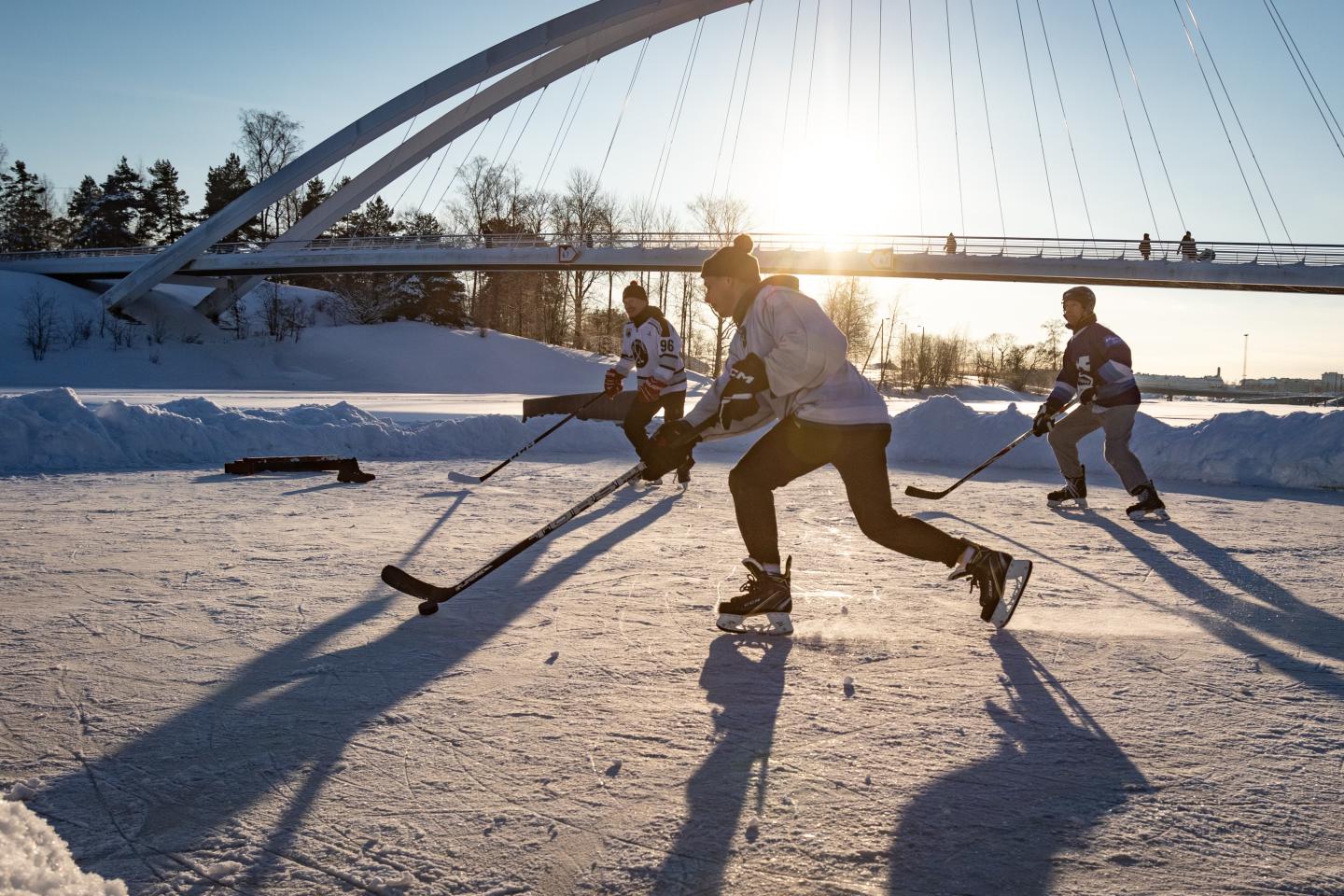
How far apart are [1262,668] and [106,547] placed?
18.9ft

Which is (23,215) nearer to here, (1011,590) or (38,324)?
(38,324)

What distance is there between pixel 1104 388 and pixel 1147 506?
3.28ft

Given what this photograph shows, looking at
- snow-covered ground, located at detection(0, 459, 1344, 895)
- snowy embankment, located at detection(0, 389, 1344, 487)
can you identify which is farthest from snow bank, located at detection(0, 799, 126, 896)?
snowy embankment, located at detection(0, 389, 1344, 487)

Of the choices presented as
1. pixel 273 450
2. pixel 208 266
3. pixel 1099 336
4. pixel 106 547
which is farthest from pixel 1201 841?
pixel 208 266

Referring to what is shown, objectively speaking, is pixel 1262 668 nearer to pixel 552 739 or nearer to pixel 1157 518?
pixel 552 739

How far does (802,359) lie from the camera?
3.43m

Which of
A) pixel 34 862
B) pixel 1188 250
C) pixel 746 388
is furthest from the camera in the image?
pixel 1188 250

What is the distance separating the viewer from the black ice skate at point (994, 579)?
3.72 m

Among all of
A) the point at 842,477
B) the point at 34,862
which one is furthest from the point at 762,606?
the point at 34,862

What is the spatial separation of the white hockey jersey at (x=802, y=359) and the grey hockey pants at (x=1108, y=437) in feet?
14.2

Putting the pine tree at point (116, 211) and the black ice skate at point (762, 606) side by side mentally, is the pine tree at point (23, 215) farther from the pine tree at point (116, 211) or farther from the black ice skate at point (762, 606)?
the black ice skate at point (762, 606)

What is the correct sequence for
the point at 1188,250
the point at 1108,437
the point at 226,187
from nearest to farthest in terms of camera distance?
the point at 1108,437 < the point at 1188,250 < the point at 226,187

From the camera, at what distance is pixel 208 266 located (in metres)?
39.0

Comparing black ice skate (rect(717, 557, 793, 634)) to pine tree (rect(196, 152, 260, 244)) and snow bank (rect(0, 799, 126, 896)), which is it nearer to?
snow bank (rect(0, 799, 126, 896))
